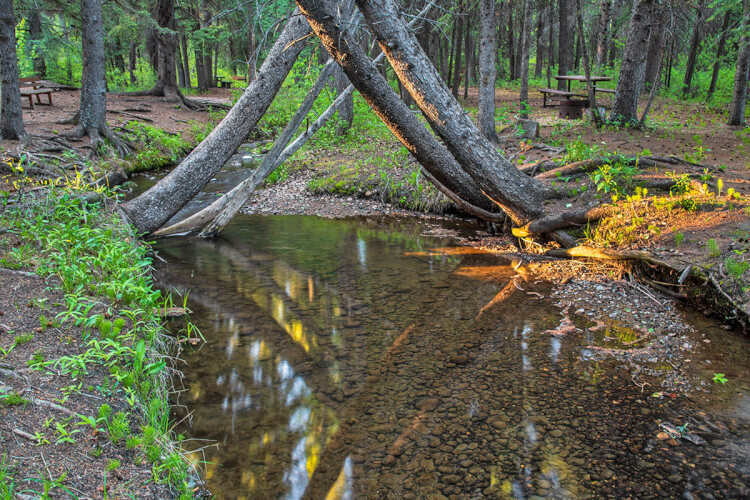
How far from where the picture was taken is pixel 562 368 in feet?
16.8

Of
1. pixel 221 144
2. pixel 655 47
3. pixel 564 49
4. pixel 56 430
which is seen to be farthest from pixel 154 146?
pixel 655 47

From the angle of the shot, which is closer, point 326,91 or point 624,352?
point 624,352

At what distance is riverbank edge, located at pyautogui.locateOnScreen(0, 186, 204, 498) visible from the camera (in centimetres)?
345

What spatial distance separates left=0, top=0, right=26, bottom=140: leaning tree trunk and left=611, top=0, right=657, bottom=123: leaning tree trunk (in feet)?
49.6

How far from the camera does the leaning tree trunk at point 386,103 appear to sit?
6.95 m

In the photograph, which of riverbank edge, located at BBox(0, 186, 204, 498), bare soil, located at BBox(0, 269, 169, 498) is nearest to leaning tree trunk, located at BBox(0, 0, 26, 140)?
riverbank edge, located at BBox(0, 186, 204, 498)

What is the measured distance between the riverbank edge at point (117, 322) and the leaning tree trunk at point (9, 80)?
5006mm

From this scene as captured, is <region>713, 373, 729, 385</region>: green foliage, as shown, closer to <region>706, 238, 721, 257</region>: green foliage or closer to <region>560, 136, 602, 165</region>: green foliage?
<region>706, 238, 721, 257</region>: green foliage

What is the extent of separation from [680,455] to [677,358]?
1.60 meters

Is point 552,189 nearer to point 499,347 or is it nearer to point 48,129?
point 499,347

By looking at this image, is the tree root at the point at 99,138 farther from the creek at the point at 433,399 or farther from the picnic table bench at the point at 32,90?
the creek at the point at 433,399

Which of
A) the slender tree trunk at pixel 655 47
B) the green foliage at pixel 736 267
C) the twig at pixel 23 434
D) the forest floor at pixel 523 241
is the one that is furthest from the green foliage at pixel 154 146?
the slender tree trunk at pixel 655 47

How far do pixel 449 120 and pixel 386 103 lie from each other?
1.04m

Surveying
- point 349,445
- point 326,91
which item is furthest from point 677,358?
point 326,91
